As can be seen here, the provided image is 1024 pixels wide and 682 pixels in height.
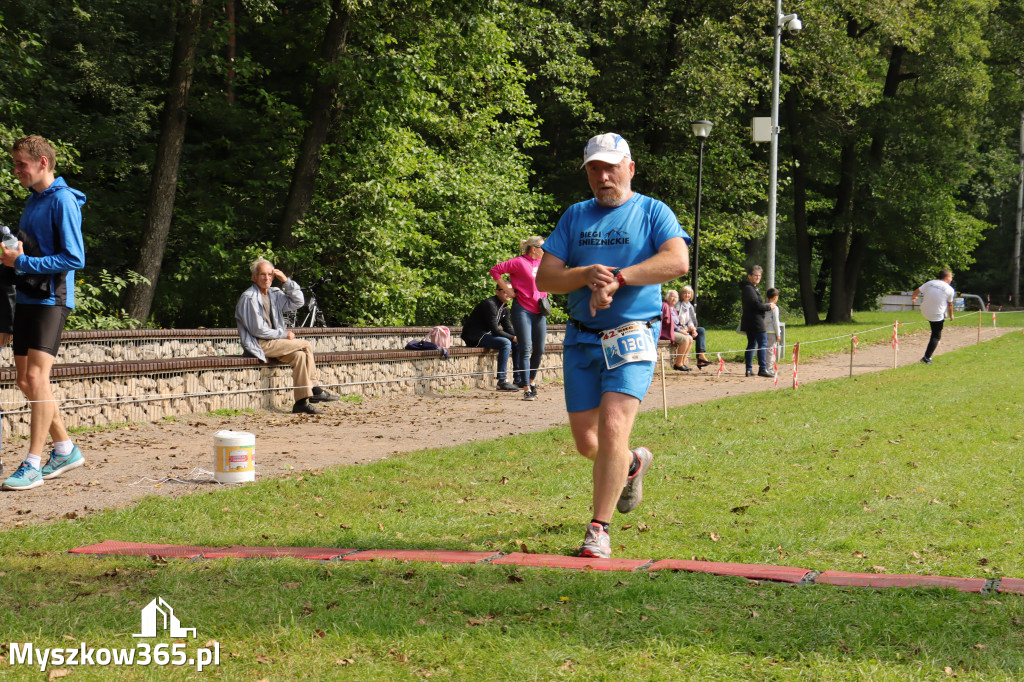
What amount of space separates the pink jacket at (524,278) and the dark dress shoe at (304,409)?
10.8 ft

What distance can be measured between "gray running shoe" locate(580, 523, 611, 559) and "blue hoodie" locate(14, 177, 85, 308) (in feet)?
13.8

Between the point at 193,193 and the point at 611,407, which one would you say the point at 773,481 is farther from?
the point at 193,193

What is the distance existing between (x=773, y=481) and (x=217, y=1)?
1563cm

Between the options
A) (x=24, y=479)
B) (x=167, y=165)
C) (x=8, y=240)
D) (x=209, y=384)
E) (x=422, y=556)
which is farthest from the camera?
(x=167, y=165)

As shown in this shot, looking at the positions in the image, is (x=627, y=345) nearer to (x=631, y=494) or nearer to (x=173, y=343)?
(x=631, y=494)

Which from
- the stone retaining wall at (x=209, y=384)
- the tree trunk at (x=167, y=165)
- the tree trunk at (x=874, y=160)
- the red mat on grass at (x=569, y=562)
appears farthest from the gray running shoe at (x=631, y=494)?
the tree trunk at (x=874, y=160)

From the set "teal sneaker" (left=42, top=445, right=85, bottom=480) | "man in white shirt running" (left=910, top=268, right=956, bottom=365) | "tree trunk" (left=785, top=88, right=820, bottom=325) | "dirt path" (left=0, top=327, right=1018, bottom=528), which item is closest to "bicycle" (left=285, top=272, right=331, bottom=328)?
"dirt path" (left=0, top=327, right=1018, bottom=528)

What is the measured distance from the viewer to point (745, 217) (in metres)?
30.7

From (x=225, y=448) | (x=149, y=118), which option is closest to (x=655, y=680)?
(x=225, y=448)

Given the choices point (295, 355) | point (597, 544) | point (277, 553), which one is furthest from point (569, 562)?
point (295, 355)

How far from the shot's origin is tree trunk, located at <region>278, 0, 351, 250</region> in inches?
760

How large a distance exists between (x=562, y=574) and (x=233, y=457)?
3827 millimetres

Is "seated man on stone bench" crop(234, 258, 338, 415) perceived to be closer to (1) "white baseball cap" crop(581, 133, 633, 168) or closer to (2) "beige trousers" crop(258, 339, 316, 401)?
(2) "beige trousers" crop(258, 339, 316, 401)

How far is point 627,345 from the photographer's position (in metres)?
5.28
